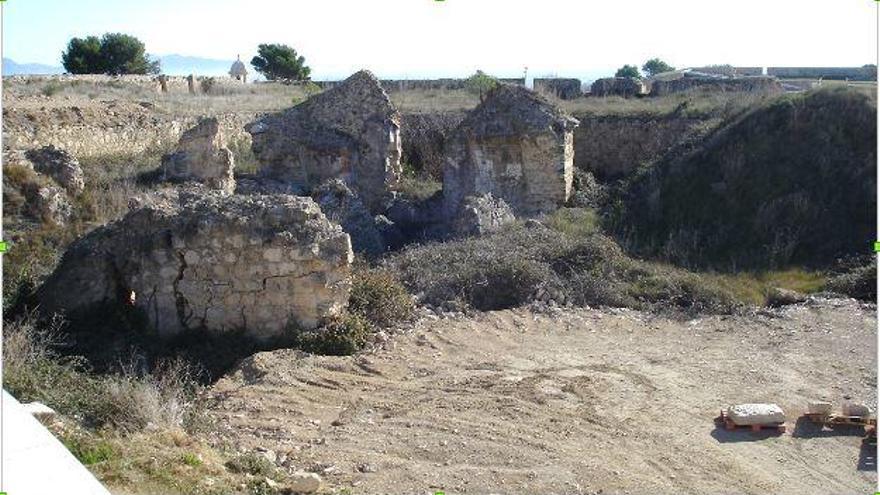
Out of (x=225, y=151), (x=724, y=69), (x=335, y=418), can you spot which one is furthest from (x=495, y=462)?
(x=724, y=69)

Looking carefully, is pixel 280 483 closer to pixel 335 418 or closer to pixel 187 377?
pixel 335 418

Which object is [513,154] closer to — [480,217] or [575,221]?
[575,221]

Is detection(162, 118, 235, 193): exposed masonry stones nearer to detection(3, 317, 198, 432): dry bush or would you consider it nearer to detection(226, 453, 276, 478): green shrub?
detection(3, 317, 198, 432): dry bush

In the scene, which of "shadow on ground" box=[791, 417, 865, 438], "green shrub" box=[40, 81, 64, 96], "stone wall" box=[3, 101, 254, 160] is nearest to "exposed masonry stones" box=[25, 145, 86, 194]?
"stone wall" box=[3, 101, 254, 160]

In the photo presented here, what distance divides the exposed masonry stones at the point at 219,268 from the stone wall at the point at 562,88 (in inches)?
838

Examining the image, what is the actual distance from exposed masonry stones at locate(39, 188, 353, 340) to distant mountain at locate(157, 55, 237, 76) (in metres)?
31.2

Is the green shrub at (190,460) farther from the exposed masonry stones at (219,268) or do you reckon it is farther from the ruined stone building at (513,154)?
the ruined stone building at (513,154)

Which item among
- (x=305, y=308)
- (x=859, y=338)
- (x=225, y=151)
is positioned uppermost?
(x=225, y=151)

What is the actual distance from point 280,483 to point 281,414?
1.98 meters

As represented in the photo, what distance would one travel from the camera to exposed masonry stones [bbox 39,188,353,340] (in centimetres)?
953

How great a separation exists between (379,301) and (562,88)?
2189 cm

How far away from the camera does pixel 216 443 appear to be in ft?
21.7

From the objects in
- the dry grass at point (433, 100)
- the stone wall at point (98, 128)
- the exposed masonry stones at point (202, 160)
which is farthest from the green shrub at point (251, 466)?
the dry grass at point (433, 100)

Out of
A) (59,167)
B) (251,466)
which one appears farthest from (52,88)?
(251,466)
